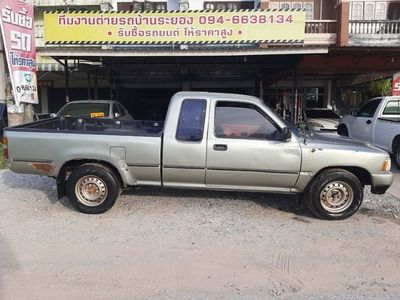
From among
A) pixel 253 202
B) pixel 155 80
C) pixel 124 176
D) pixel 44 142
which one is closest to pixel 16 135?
pixel 44 142

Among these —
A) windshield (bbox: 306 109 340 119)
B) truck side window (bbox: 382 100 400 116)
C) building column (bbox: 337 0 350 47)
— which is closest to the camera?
truck side window (bbox: 382 100 400 116)

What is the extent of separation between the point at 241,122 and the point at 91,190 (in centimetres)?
239

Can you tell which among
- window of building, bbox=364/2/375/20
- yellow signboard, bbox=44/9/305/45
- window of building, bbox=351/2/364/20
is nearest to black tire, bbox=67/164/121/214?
yellow signboard, bbox=44/9/305/45

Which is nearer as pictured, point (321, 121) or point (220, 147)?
point (220, 147)

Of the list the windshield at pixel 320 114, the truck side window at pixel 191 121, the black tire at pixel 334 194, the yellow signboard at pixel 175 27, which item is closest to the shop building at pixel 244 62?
the yellow signboard at pixel 175 27

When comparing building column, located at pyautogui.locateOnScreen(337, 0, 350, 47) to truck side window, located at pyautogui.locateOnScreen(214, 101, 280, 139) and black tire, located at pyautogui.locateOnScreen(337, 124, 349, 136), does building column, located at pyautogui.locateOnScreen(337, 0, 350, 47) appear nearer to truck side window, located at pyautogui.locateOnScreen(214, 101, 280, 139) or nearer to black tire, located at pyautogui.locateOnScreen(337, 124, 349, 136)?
black tire, located at pyautogui.locateOnScreen(337, 124, 349, 136)

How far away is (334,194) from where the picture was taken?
5.56 m

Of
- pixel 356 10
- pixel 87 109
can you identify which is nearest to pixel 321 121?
pixel 87 109

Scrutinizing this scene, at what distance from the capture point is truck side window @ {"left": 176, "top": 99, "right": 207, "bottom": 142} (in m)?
5.51

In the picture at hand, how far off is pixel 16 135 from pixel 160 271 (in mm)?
3085

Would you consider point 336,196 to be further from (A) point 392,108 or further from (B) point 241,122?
(A) point 392,108

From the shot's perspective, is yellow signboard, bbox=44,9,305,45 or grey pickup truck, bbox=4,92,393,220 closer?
grey pickup truck, bbox=4,92,393,220

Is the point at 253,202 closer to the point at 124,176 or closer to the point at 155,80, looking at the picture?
the point at 124,176

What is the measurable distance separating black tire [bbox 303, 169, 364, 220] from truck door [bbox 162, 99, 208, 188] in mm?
1593
